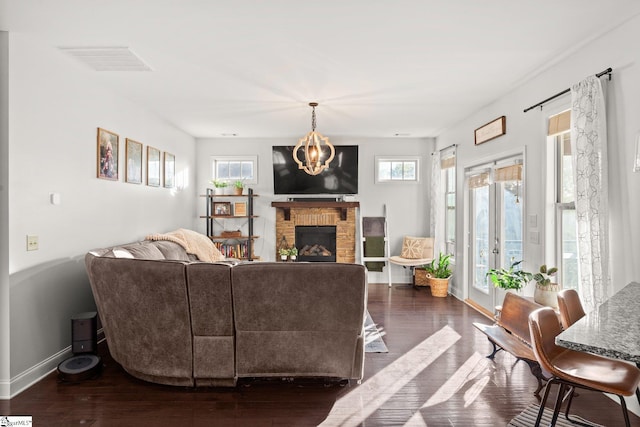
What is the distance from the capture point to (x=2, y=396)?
2.61 meters

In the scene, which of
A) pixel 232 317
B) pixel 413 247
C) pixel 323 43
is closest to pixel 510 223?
pixel 413 247

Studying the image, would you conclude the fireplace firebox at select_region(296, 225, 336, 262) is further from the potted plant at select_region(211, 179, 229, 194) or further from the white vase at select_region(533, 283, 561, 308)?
the white vase at select_region(533, 283, 561, 308)

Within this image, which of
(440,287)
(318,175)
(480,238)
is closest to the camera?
(480,238)

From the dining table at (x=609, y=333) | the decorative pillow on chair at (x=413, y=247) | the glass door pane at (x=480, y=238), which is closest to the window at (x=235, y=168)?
the decorative pillow on chair at (x=413, y=247)

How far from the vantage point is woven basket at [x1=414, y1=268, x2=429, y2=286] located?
20.7 ft

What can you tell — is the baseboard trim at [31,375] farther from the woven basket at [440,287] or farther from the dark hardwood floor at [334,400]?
the woven basket at [440,287]

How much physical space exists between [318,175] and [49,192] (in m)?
4.26

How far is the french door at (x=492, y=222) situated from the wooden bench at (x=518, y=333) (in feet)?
4.12

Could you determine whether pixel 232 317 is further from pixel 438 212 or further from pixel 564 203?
pixel 438 212

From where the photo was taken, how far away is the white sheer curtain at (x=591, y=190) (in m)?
2.62

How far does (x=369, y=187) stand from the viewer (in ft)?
22.2

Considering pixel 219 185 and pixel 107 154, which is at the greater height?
pixel 107 154

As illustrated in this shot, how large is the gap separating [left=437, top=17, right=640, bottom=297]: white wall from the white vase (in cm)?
43

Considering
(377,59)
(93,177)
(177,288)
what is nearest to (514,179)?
(377,59)
